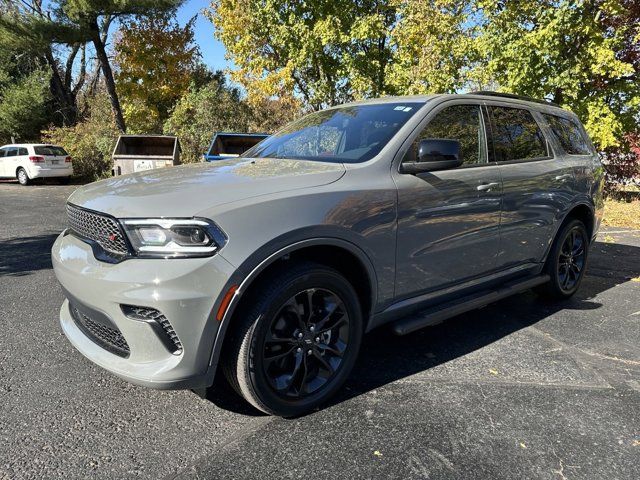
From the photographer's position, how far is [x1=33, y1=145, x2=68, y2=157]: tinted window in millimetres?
17266

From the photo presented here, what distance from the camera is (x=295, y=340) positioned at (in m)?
2.63

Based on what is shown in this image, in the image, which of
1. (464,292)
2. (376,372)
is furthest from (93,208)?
(464,292)

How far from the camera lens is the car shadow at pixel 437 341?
9.86 ft

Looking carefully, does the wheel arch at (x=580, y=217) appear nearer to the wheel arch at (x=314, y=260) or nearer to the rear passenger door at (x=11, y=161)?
the wheel arch at (x=314, y=260)

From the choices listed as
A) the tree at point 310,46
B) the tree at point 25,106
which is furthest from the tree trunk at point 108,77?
the tree at point 25,106

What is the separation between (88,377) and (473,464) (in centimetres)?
239

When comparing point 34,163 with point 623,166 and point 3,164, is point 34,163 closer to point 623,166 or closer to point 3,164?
point 3,164

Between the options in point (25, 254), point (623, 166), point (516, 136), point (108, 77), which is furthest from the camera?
point (108, 77)

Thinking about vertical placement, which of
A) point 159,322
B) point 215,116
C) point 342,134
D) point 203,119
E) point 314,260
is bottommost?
point 159,322

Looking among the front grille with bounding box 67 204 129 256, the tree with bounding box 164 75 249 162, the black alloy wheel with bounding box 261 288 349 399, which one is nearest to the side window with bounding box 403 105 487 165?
the black alloy wheel with bounding box 261 288 349 399

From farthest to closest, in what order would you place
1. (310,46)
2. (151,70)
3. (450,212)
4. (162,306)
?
(151,70) → (310,46) → (450,212) → (162,306)

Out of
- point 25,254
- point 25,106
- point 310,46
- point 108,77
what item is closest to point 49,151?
point 108,77

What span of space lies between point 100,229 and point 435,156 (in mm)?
2040

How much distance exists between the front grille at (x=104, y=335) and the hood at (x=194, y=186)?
0.62 metres
